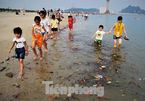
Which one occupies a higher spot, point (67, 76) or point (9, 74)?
point (9, 74)

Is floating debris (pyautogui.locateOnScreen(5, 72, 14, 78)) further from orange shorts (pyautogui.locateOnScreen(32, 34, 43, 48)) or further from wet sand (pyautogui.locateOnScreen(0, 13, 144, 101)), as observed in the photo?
orange shorts (pyautogui.locateOnScreen(32, 34, 43, 48))

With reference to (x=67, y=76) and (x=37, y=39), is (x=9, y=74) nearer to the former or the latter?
(x=67, y=76)

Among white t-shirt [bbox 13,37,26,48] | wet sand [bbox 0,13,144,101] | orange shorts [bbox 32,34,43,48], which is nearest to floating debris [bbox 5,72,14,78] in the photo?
wet sand [bbox 0,13,144,101]

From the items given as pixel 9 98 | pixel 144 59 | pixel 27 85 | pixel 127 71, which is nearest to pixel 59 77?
pixel 27 85

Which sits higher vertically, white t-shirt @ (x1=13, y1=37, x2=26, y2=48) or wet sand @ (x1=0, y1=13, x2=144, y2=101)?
white t-shirt @ (x1=13, y1=37, x2=26, y2=48)

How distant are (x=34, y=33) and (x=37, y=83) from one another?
287 cm

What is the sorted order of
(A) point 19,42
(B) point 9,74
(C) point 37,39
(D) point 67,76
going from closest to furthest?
(A) point 19,42 → (B) point 9,74 → (D) point 67,76 → (C) point 37,39

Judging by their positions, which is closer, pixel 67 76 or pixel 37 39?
pixel 67 76

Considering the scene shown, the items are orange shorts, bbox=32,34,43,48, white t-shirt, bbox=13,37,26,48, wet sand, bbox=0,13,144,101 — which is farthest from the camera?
orange shorts, bbox=32,34,43,48

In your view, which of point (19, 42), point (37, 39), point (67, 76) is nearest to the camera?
point (19, 42)

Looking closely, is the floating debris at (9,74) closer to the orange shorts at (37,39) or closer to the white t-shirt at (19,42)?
the white t-shirt at (19,42)

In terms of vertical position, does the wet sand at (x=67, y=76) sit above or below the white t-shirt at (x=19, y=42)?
below

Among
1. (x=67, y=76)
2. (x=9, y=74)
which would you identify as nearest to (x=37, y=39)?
(x=9, y=74)

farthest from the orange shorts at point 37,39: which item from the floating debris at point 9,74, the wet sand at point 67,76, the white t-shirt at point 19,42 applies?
the floating debris at point 9,74
